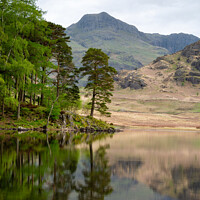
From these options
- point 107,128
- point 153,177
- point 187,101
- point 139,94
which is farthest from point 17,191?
point 139,94

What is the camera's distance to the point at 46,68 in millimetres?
41688

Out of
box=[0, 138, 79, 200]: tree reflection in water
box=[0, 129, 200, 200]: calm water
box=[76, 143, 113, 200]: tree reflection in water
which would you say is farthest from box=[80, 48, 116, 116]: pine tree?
box=[76, 143, 113, 200]: tree reflection in water

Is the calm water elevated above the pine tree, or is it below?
below

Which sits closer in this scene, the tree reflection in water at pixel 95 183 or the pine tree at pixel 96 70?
the tree reflection in water at pixel 95 183

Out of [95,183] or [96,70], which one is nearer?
[95,183]

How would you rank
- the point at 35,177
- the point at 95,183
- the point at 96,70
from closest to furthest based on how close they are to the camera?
the point at 95,183, the point at 35,177, the point at 96,70

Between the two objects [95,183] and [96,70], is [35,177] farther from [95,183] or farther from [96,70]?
[96,70]

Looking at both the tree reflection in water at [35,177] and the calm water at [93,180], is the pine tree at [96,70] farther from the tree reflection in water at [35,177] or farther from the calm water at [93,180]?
the calm water at [93,180]

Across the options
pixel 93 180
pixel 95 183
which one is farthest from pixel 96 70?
pixel 95 183

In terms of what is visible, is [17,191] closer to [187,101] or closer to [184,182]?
[184,182]

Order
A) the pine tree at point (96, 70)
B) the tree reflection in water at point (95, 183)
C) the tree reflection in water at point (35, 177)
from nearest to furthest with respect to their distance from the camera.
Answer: the tree reflection in water at point (35, 177) < the tree reflection in water at point (95, 183) < the pine tree at point (96, 70)

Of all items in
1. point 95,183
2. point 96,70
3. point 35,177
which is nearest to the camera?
point 95,183

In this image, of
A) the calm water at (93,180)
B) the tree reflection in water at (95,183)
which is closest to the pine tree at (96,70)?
the calm water at (93,180)

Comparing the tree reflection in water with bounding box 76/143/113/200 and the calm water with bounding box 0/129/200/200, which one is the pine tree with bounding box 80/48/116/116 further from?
the tree reflection in water with bounding box 76/143/113/200
